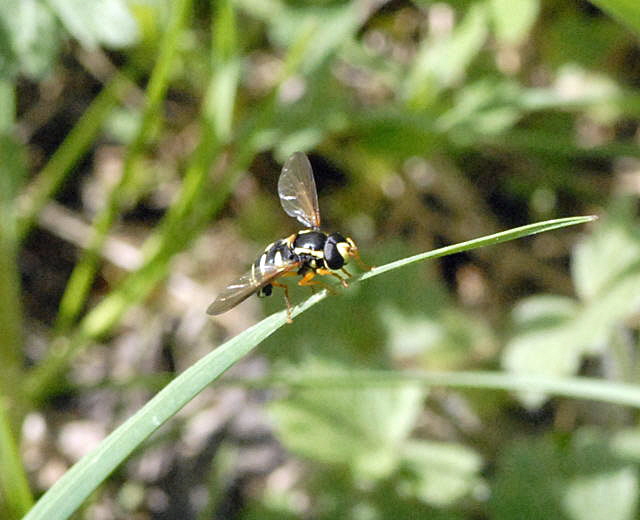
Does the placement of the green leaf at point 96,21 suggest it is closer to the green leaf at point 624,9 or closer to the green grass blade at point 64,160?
the green grass blade at point 64,160

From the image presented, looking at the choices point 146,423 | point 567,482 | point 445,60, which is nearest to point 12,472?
point 146,423

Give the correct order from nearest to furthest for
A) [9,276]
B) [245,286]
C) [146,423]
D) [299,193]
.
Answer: [146,423] < [245,286] < [299,193] < [9,276]

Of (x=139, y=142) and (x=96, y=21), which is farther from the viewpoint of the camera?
(x=139, y=142)

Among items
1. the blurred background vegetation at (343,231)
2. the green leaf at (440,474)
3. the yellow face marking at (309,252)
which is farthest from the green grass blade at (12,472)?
the green leaf at (440,474)

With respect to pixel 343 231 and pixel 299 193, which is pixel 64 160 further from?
pixel 299 193

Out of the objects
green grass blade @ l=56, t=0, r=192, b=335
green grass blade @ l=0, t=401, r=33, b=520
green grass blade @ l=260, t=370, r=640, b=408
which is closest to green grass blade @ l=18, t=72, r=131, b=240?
green grass blade @ l=56, t=0, r=192, b=335

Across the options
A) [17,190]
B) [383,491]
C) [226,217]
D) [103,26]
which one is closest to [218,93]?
[103,26]

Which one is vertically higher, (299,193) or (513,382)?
(299,193)
